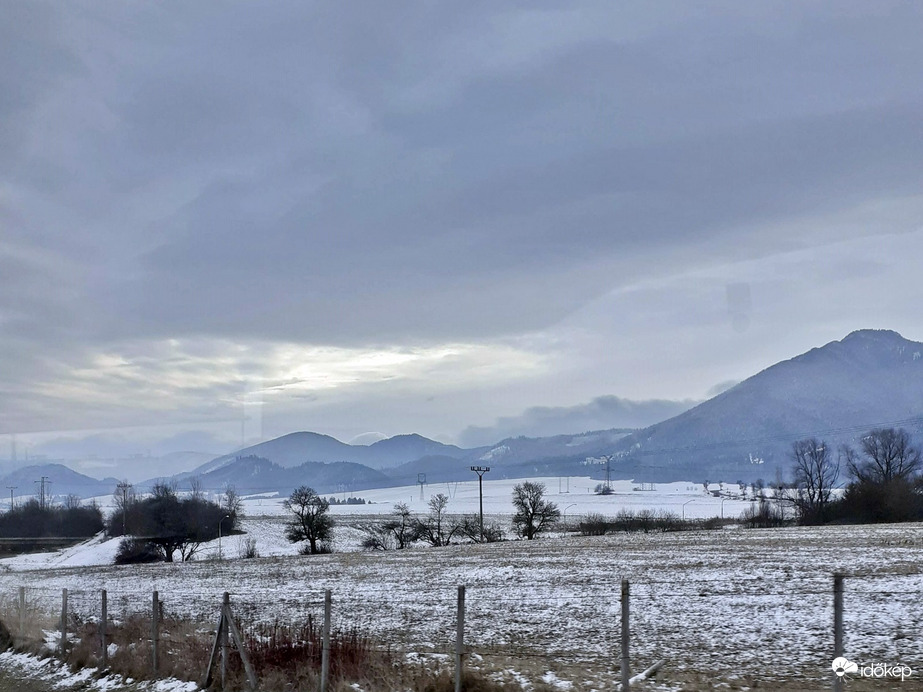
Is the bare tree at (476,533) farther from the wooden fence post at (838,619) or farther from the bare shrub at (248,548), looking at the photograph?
the wooden fence post at (838,619)

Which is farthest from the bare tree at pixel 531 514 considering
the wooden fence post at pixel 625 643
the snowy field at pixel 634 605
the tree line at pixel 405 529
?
the wooden fence post at pixel 625 643

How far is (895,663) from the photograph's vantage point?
14789mm

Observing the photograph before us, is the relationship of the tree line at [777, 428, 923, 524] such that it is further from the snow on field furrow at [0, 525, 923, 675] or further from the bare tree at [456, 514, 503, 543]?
the snow on field furrow at [0, 525, 923, 675]

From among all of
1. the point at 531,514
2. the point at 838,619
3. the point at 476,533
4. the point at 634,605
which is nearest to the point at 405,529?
the point at 476,533

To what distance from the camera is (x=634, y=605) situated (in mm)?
24422

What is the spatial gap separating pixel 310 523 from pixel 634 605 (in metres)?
80.8

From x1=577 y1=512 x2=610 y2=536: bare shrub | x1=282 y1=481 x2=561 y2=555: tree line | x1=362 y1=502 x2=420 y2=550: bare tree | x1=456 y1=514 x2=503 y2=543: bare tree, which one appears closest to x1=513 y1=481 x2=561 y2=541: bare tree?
x1=282 y1=481 x2=561 y2=555: tree line

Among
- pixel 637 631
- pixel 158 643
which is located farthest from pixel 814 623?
pixel 158 643

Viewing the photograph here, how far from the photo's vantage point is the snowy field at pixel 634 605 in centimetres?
1617

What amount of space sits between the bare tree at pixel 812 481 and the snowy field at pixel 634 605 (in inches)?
2344

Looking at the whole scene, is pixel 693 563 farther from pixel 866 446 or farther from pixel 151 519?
pixel 866 446

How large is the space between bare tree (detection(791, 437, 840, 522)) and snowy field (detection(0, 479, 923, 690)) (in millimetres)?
59550

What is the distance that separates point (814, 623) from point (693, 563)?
2082cm

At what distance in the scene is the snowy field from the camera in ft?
53.1
